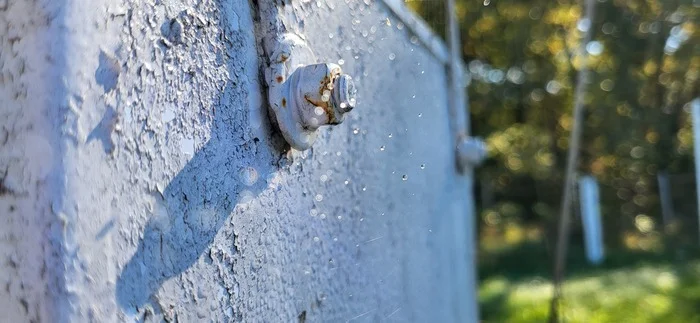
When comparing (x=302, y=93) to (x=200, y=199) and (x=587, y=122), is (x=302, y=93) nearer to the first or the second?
(x=200, y=199)

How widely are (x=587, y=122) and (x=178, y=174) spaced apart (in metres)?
11.9

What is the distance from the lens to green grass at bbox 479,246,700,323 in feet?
19.6

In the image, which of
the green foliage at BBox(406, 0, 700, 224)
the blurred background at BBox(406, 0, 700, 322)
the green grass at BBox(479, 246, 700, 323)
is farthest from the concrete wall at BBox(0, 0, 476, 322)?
the green foliage at BBox(406, 0, 700, 224)

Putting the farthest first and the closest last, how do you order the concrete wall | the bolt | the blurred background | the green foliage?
the green foliage, the blurred background, the bolt, the concrete wall

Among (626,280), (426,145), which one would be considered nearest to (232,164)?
(426,145)

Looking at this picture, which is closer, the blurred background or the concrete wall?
the concrete wall

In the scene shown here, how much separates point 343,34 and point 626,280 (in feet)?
23.1

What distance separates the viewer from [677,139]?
37.1ft

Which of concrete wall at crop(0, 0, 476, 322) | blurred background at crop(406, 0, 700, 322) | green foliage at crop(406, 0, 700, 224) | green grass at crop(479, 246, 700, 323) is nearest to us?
concrete wall at crop(0, 0, 476, 322)

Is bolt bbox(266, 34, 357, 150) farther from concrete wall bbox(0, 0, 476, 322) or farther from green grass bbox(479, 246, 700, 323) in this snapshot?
green grass bbox(479, 246, 700, 323)

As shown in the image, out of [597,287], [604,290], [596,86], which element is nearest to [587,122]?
[596,86]

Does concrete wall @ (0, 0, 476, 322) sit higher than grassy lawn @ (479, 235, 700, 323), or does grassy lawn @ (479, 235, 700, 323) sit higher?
concrete wall @ (0, 0, 476, 322)

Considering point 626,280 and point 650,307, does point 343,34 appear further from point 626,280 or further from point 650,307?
point 626,280

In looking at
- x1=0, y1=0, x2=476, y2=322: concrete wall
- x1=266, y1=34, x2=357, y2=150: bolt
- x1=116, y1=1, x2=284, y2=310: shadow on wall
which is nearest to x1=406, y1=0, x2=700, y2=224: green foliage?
x1=0, y1=0, x2=476, y2=322: concrete wall
